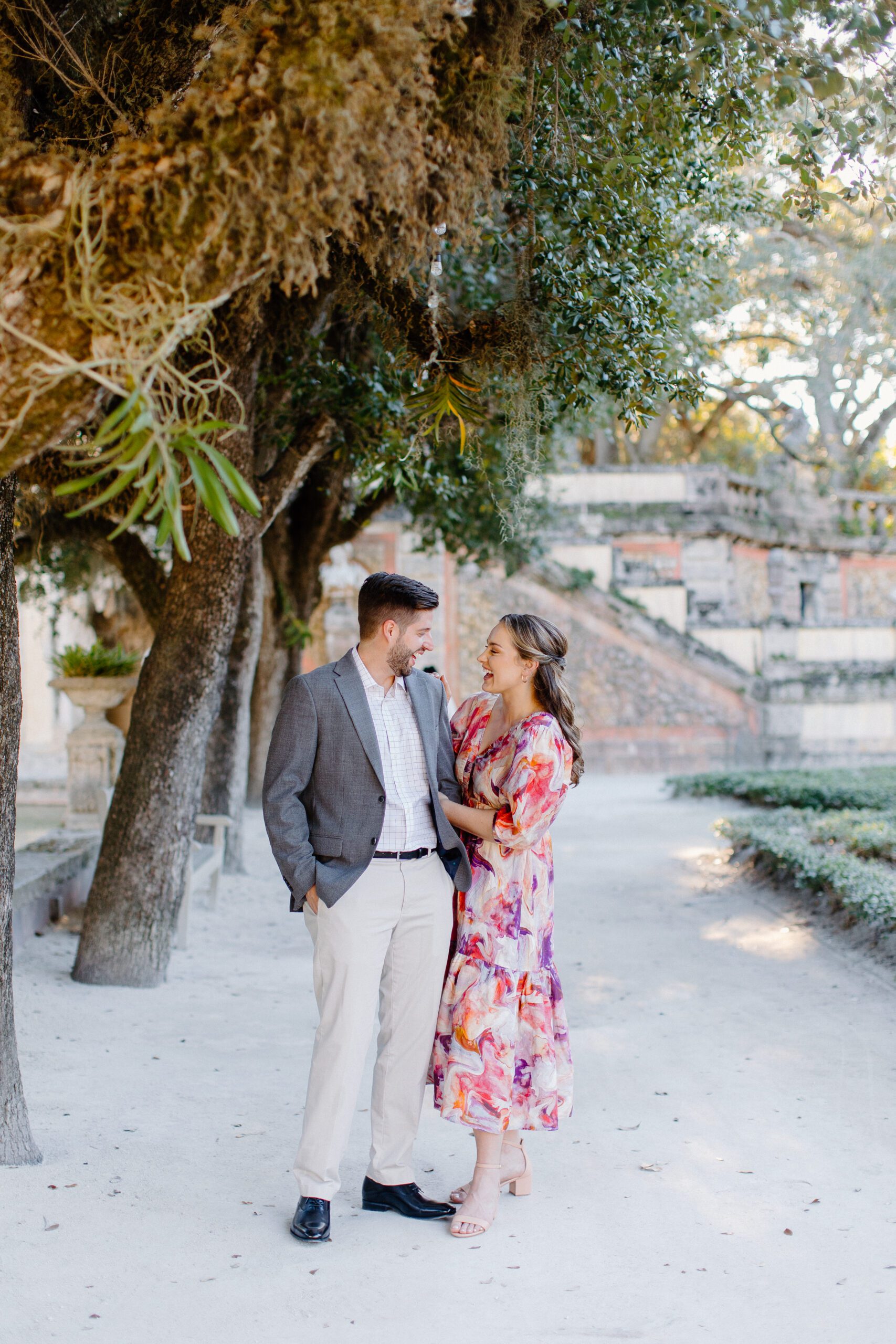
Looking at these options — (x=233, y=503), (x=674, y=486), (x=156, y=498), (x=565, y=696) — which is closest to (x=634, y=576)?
(x=674, y=486)

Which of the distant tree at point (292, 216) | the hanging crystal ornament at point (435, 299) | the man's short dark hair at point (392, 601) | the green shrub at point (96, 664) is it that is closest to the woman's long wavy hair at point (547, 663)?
the man's short dark hair at point (392, 601)

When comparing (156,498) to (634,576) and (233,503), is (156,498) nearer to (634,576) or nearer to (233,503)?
(233,503)

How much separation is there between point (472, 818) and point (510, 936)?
0.36 m

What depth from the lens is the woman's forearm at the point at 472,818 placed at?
123 inches

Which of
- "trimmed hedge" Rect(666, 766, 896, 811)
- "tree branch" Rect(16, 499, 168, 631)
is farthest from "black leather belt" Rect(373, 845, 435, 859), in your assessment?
"trimmed hedge" Rect(666, 766, 896, 811)

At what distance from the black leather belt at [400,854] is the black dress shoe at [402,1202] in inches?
37.6

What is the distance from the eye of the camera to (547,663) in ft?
10.6

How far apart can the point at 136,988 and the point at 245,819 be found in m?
6.73

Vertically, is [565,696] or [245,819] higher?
[565,696]

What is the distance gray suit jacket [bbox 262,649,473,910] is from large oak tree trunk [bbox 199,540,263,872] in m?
5.63

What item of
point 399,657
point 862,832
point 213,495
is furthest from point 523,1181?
point 862,832

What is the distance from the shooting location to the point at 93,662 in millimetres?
9227

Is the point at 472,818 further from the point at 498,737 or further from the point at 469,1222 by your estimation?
the point at 469,1222

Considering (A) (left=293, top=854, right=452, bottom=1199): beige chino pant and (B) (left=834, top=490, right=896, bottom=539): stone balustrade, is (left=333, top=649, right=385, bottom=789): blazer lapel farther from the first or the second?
(B) (left=834, top=490, right=896, bottom=539): stone balustrade
